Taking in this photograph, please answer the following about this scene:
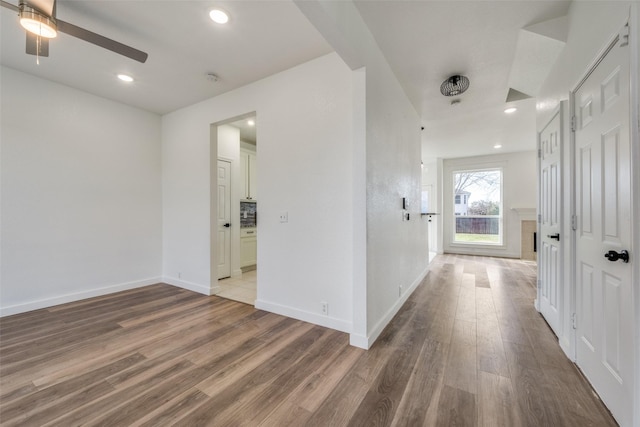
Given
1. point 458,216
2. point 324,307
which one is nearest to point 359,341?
point 324,307

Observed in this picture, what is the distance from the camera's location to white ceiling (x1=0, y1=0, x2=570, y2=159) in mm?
1994

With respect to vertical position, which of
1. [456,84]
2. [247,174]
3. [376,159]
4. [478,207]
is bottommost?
[478,207]

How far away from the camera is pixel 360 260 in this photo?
216cm

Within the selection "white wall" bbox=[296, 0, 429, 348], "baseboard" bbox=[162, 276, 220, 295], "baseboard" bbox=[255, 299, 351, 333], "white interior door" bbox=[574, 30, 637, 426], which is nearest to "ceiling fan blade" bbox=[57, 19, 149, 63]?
"white wall" bbox=[296, 0, 429, 348]

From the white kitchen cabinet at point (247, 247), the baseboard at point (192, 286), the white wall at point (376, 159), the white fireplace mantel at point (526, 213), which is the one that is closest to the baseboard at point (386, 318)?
the white wall at point (376, 159)

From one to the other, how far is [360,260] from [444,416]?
1114 mm

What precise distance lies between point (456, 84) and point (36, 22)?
3.75 meters

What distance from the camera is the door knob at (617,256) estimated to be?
4.24ft

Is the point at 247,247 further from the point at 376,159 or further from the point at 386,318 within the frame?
the point at 376,159

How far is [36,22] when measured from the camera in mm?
1696

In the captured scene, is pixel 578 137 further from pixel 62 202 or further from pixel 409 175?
pixel 62 202

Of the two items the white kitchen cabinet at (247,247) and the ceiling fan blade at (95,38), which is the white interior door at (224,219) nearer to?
the white kitchen cabinet at (247,247)

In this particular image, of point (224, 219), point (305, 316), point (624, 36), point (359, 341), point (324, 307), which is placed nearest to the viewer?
point (624, 36)

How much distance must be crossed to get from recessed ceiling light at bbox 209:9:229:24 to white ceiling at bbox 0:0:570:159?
0.05m
